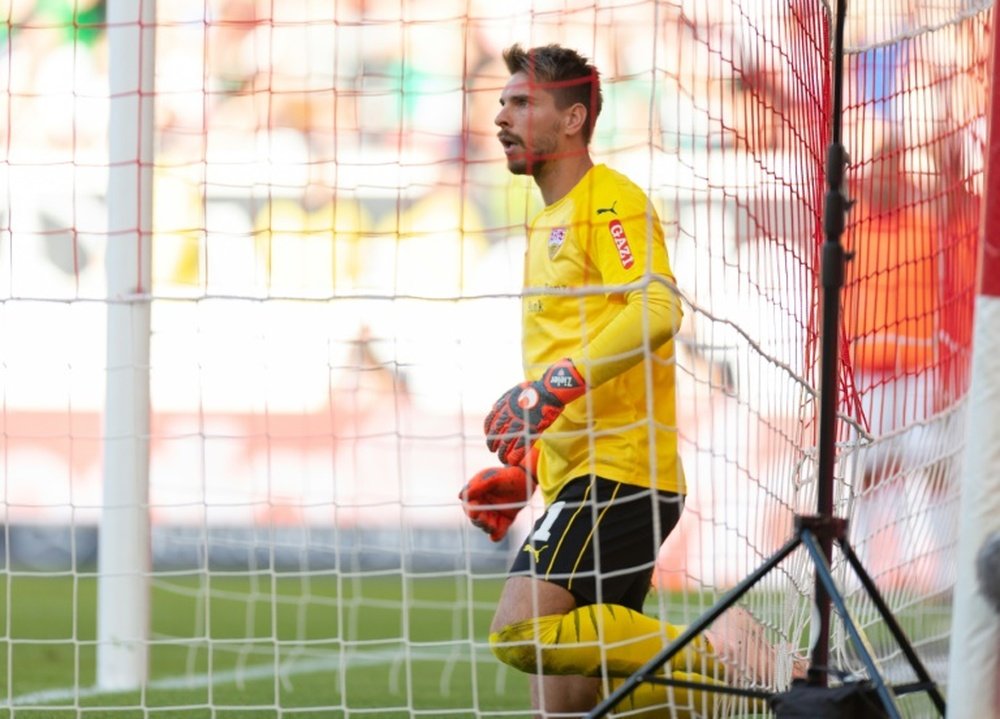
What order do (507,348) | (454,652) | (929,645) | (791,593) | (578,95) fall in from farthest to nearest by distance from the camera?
(507,348), (454,652), (929,645), (791,593), (578,95)

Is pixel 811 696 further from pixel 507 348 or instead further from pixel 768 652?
pixel 507 348

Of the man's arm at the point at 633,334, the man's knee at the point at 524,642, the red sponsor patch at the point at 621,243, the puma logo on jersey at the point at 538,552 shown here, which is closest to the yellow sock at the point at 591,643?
the man's knee at the point at 524,642

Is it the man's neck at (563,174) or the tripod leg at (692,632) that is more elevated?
the man's neck at (563,174)

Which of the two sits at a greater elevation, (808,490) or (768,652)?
(808,490)

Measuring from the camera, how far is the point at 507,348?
9.55 m

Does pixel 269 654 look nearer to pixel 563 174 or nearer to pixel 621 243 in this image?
pixel 563 174

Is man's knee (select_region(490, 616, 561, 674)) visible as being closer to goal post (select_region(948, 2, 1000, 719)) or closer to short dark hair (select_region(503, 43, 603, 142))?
goal post (select_region(948, 2, 1000, 719))

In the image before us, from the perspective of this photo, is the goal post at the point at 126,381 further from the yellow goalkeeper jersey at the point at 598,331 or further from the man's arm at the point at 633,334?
the man's arm at the point at 633,334

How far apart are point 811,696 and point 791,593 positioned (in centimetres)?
153

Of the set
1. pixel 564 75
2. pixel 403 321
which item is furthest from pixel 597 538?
pixel 403 321

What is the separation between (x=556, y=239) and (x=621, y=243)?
0.26 meters

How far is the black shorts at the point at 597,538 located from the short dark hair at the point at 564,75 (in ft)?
2.91

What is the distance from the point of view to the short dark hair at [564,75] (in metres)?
3.92

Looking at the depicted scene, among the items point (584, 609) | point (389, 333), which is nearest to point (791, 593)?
point (584, 609)
